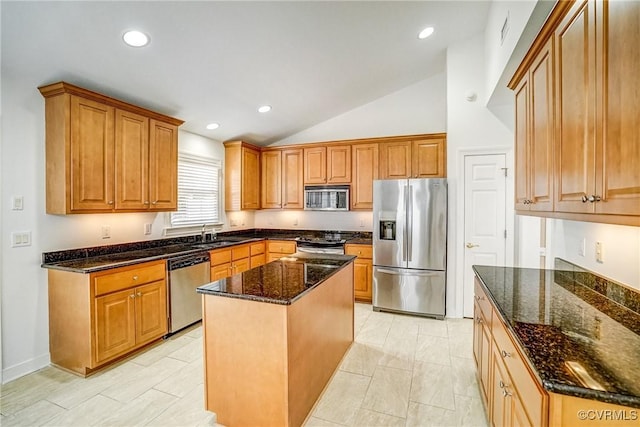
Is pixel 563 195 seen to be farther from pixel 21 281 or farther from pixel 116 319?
pixel 21 281

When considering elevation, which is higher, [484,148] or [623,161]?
[484,148]

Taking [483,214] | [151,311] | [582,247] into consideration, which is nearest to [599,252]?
[582,247]

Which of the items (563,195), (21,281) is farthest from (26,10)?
(563,195)

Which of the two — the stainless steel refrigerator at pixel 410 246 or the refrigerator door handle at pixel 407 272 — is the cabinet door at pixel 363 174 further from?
the refrigerator door handle at pixel 407 272

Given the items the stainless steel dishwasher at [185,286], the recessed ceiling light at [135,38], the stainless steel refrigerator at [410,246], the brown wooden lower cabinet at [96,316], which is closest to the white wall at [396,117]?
the stainless steel refrigerator at [410,246]

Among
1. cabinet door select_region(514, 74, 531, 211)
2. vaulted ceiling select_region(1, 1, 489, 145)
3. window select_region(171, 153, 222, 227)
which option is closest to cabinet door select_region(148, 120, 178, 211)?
vaulted ceiling select_region(1, 1, 489, 145)

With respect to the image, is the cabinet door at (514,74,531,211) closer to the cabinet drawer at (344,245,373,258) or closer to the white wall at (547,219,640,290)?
the white wall at (547,219,640,290)

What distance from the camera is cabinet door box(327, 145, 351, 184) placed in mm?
4777

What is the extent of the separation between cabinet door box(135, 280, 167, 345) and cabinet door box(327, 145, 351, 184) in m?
2.84

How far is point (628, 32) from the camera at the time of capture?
3.28 feet

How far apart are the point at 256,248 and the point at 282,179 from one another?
50.4 inches

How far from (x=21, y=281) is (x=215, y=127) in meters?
2.73

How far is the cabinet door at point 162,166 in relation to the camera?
130 inches

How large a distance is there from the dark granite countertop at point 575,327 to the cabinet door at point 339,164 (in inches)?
114
